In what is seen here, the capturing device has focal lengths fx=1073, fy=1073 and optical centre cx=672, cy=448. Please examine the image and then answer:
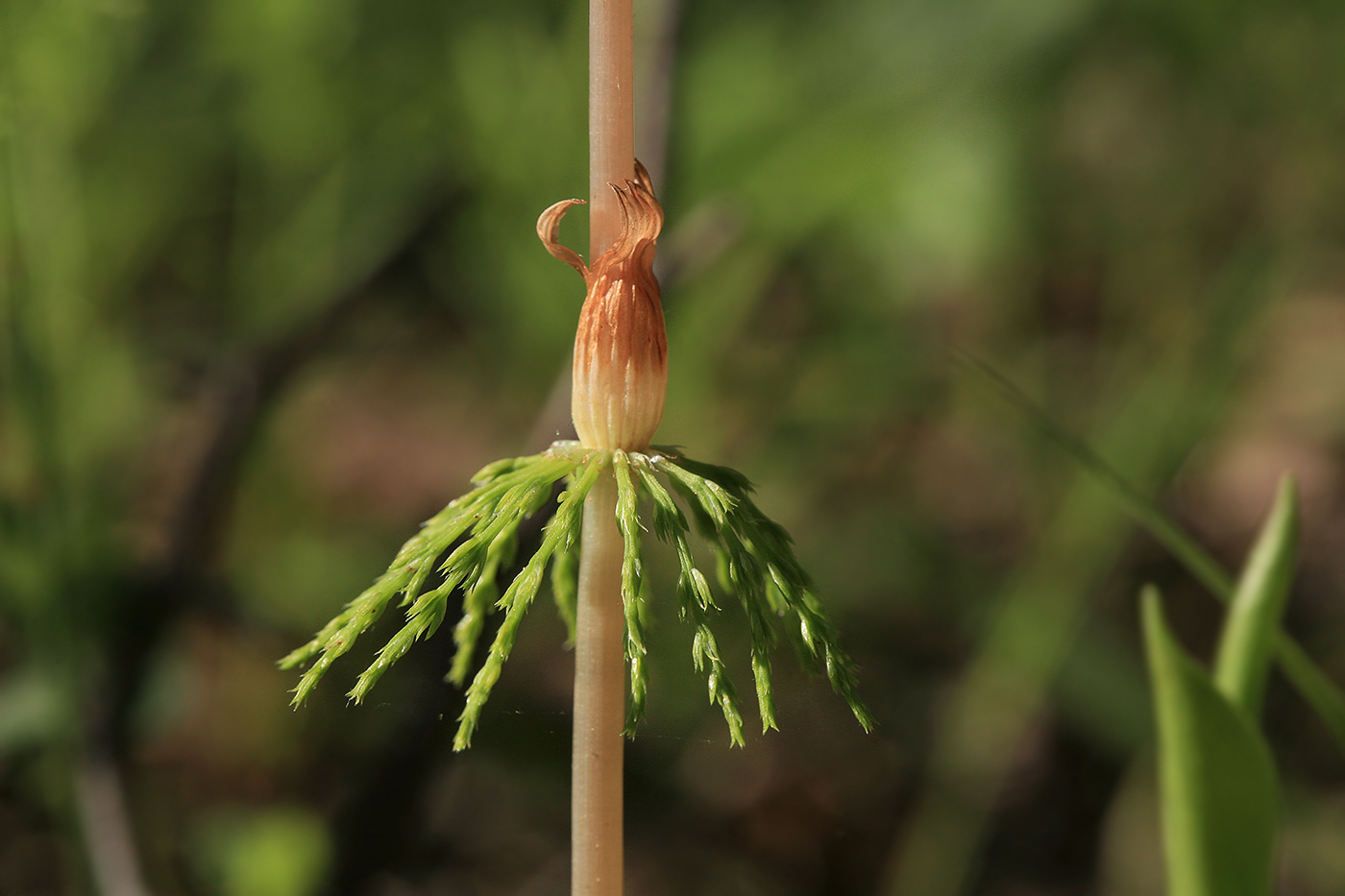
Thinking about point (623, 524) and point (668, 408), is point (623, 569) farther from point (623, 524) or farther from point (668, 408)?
point (668, 408)

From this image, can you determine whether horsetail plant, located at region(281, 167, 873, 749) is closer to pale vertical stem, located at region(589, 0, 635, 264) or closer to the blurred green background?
pale vertical stem, located at region(589, 0, 635, 264)

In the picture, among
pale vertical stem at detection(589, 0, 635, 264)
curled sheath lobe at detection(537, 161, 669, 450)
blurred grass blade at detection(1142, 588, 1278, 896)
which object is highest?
pale vertical stem at detection(589, 0, 635, 264)

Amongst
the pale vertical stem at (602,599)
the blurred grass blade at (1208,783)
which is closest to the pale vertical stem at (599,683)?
the pale vertical stem at (602,599)

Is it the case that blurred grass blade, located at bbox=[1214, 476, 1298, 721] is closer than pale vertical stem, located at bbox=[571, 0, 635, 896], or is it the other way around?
pale vertical stem, located at bbox=[571, 0, 635, 896]

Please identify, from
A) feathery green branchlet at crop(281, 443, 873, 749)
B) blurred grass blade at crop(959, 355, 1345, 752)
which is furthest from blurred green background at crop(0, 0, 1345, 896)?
feathery green branchlet at crop(281, 443, 873, 749)

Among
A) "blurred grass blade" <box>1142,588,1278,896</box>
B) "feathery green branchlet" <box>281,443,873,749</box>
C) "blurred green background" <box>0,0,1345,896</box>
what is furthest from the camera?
"blurred green background" <box>0,0,1345,896</box>

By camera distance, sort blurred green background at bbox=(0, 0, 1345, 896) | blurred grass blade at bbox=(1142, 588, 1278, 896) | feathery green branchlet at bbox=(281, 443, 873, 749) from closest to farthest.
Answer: feathery green branchlet at bbox=(281, 443, 873, 749) < blurred grass blade at bbox=(1142, 588, 1278, 896) < blurred green background at bbox=(0, 0, 1345, 896)
